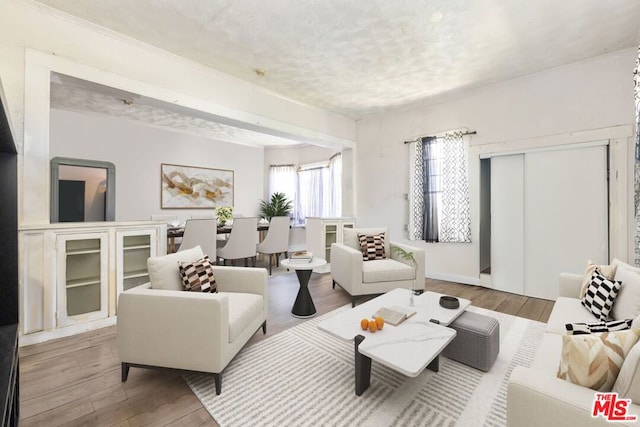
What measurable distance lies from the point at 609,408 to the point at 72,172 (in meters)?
6.68

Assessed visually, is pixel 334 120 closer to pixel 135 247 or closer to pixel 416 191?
pixel 416 191

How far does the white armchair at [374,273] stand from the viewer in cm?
310

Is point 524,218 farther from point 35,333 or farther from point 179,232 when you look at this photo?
point 35,333

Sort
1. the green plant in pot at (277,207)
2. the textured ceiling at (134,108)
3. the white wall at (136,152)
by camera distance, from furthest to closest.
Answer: the green plant in pot at (277,207) < the white wall at (136,152) < the textured ceiling at (134,108)

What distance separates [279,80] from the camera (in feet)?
12.1

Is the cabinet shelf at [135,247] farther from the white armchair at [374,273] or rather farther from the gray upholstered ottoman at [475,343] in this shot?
the gray upholstered ottoman at [475,343]

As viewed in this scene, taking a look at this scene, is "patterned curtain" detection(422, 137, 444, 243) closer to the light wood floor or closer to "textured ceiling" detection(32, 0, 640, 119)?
"textured ceiling" detection(32, 0, 640, 119)

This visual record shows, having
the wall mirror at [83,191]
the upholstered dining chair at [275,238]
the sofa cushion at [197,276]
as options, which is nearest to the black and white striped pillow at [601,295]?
the sofa cushion at [197,276]

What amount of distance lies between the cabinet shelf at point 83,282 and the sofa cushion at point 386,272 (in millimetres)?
2629

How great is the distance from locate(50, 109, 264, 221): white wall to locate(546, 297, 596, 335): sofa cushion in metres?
6.11

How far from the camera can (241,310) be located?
2.02m

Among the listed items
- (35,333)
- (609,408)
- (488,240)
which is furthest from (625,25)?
(35,333)

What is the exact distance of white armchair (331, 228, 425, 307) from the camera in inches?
122

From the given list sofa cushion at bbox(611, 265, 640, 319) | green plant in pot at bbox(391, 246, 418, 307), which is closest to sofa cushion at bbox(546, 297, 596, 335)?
sofa cushion at bbox(611, 265, 640, 319)
